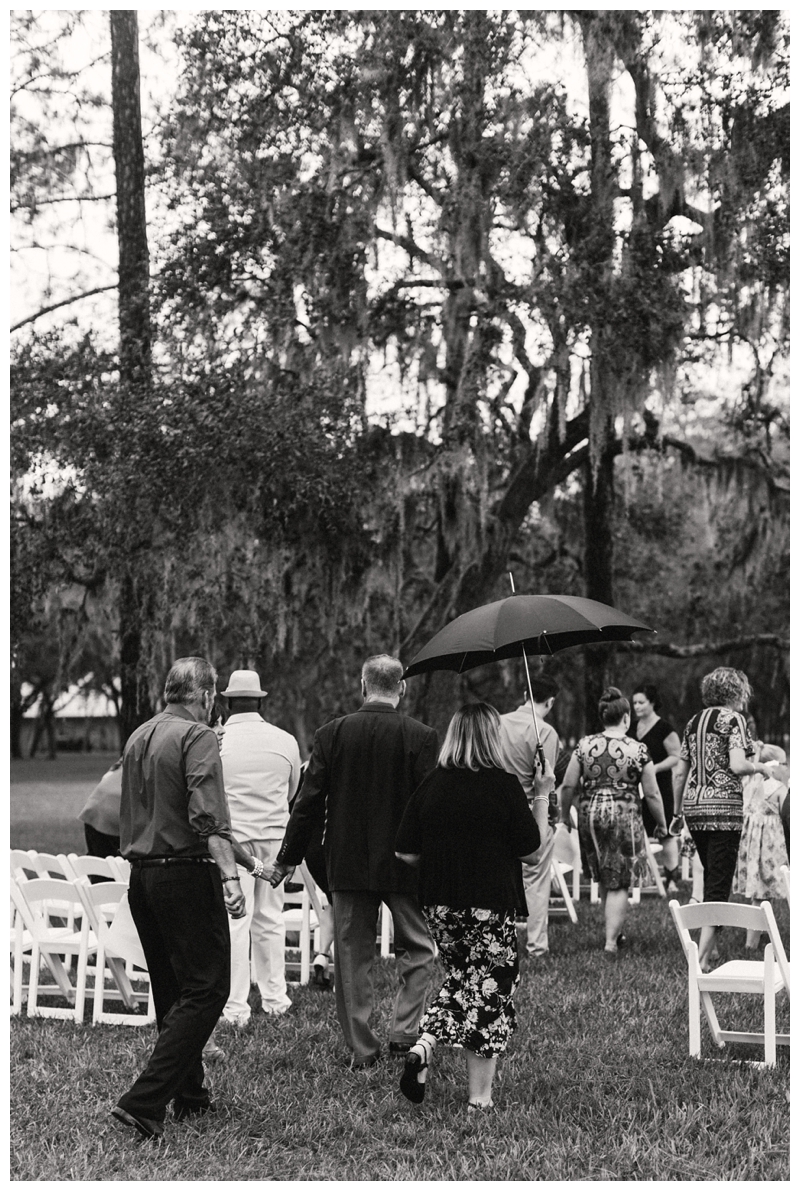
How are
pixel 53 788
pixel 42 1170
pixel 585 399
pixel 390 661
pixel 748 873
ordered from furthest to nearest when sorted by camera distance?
1. pixel 53 788
2. pixel 585 399
3. pixel 748 873
4. pixel 390 661
5. pixel 42 1170

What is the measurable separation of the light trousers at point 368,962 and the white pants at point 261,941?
0.90 meters

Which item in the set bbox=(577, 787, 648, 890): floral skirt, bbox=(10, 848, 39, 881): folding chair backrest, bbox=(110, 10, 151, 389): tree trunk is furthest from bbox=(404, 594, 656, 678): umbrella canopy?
bbox=(110, 10, 151, 389): tree trunk

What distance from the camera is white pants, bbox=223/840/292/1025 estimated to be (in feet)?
20.8

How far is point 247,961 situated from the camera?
637 cm

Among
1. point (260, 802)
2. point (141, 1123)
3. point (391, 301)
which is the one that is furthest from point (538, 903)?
point (391, 301)

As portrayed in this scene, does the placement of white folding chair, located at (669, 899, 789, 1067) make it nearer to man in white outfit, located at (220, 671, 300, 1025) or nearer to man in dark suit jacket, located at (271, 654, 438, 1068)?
man in dark suit jacket, located at (271, 654, 438, 1068)

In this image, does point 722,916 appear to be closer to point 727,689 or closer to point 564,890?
point 727,689

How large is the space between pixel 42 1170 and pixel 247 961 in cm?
224

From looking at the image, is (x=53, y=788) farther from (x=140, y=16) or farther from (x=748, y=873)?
(x=748, y=873)

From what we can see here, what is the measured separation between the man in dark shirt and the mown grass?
0.69 feet

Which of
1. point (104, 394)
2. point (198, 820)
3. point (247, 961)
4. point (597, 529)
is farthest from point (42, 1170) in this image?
point (597, 529)

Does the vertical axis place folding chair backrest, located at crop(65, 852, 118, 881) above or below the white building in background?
above

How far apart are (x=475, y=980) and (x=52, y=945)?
296 centimetres

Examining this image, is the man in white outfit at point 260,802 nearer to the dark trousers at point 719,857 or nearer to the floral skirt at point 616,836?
the floral skirt at point 616,836
